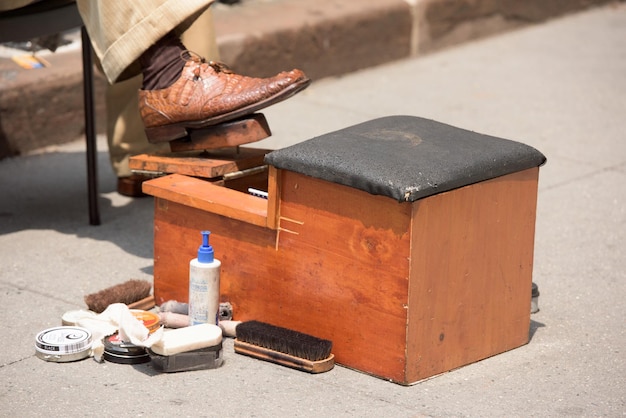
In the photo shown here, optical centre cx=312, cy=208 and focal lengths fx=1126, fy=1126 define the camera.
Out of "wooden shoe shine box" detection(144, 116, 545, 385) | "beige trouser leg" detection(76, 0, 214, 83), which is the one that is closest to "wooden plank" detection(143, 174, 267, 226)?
"wooden shoe shine box" detection(144, 116, 545, 385)

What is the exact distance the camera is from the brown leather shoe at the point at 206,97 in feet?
9.60

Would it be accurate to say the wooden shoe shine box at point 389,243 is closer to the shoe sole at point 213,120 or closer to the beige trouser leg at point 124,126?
the shoe sole at point 213,120

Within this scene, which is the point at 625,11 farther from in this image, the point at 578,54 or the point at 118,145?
the point at 118,145

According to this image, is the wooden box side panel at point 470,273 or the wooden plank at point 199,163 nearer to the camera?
the wooden box side panel at point 470,273

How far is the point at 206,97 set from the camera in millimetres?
2957

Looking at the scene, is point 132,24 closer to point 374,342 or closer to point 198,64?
point 198,64

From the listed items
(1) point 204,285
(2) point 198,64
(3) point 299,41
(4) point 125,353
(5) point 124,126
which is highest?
(2) point 198,64

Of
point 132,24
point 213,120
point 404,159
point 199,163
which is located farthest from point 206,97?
point 404,159

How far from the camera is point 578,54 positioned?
5742 mm

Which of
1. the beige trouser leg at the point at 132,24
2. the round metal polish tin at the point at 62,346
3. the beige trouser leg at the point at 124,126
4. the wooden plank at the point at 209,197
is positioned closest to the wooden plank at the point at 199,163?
the wooden plank at the point at 209,197

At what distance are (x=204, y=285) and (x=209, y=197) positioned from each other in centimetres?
24

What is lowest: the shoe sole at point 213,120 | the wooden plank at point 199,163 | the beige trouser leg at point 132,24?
the wooden plank at point 199,163

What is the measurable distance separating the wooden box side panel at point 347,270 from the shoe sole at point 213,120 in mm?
426

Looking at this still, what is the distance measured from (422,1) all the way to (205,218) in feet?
10.2
